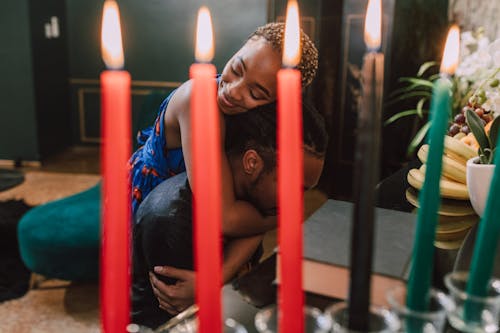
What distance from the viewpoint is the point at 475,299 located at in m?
0.34

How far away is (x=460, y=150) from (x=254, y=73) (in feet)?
1.26

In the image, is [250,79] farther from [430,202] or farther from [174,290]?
[430,202]

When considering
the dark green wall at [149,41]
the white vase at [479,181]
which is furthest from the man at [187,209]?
the white vase at [479,181]

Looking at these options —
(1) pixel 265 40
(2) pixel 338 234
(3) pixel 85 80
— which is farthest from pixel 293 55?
(3) pixel 85 80


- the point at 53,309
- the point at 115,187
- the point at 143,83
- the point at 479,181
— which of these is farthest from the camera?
the point at 143,83

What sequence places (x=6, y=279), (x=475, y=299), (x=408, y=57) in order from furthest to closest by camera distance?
(x=408, y=57) < (x=6, y=279) < (x=475, y=299)

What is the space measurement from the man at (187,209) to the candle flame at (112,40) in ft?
1.70

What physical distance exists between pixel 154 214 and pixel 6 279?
5.62 ft

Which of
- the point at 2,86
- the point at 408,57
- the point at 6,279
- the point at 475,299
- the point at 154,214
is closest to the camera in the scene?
the point at 475,299

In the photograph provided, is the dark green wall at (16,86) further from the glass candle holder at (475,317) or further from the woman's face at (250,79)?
the glass candle holder at (475,317)

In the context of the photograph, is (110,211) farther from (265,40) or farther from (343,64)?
(343,64)

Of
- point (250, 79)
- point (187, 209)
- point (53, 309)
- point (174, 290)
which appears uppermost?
point (250, 79)

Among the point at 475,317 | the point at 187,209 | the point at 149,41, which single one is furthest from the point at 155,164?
the point at 149,41

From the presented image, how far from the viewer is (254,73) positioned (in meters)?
0.77
